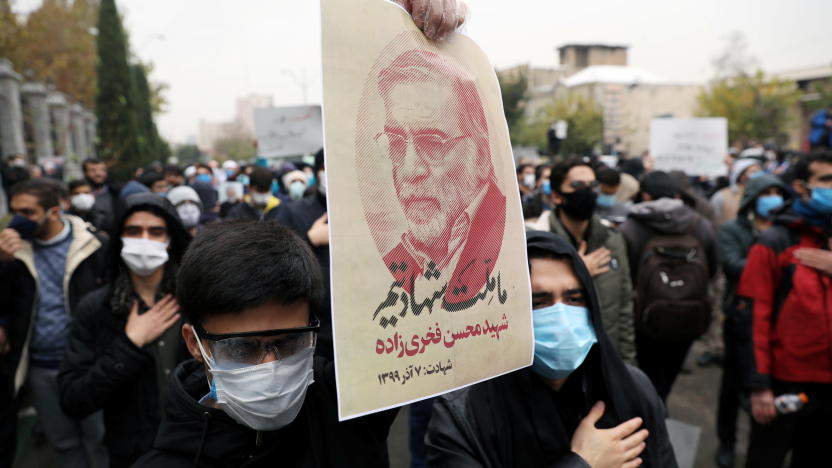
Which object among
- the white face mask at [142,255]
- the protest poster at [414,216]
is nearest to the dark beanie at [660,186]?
the protest poster at [414,216]

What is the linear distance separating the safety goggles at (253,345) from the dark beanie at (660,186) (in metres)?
3.42

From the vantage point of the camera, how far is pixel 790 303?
9.12ft

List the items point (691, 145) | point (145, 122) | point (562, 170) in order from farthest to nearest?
1. point (145, 122)
2. point (691, 145)
3. point (562, 170)

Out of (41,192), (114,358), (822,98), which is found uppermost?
(822,98)

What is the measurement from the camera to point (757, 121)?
32.0 m

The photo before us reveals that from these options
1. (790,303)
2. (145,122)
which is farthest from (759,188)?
(145,122)

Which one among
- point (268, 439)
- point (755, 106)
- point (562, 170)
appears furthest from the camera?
point (755, 106)

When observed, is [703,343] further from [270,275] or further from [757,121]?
[757,121]

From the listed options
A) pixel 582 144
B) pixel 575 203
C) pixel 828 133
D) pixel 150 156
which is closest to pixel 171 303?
pixel 575 203

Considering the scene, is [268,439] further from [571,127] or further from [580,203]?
[571,127]

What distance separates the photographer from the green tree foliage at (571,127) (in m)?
32.0

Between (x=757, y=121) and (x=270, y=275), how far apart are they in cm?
3713

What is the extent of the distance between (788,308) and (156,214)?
3.12m

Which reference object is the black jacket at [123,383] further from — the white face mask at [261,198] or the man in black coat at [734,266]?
the white face mask at [261,198]
